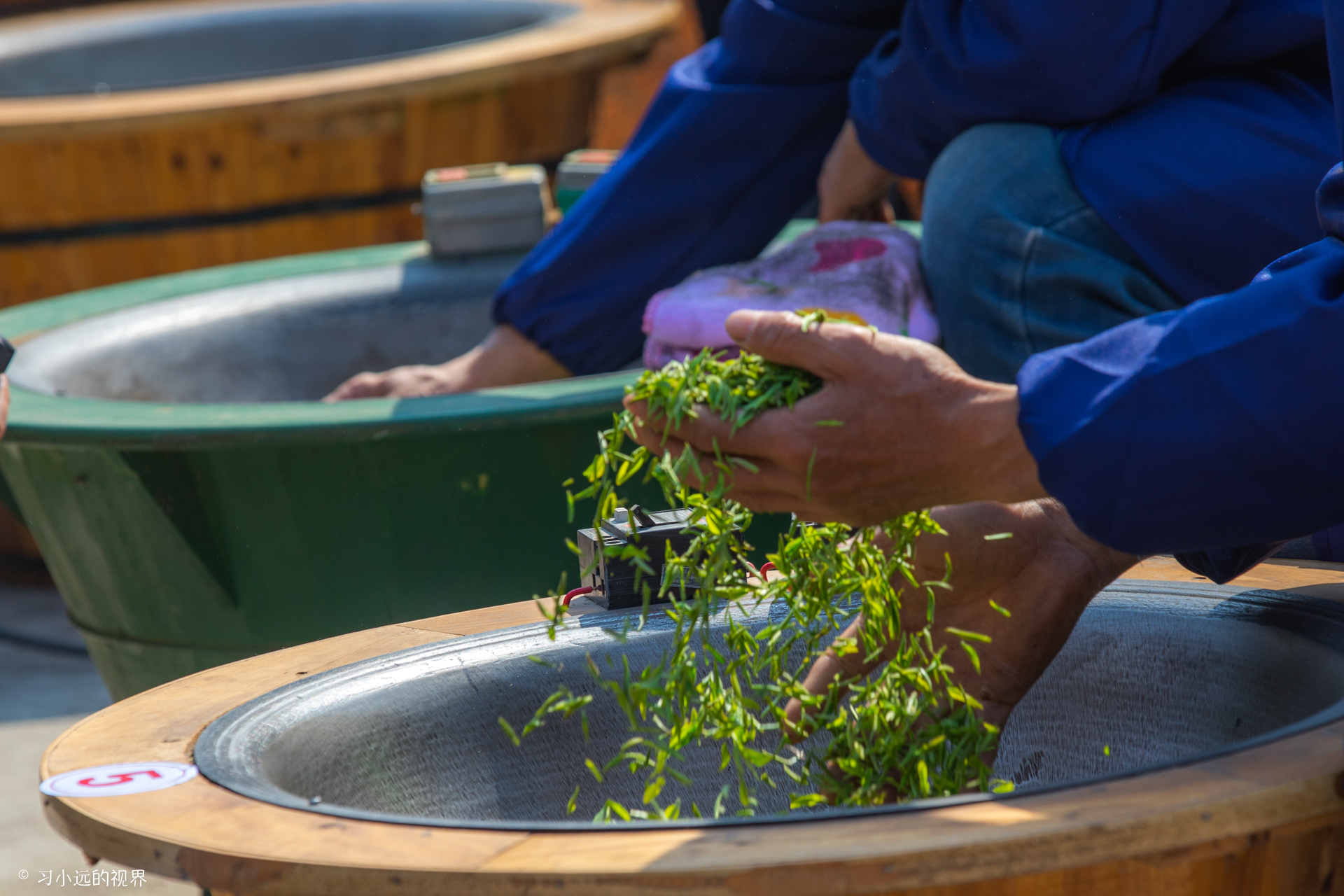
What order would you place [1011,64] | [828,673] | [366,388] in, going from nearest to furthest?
[828,673]
[1011,64]
[366,388]

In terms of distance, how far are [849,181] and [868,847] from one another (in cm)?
128

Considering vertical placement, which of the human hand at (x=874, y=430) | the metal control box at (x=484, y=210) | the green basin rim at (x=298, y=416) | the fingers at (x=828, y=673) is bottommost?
the metal control box at (x=484, y=210)

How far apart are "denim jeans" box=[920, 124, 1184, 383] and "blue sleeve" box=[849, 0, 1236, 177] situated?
0.04m

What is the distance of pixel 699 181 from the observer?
6.31 feet

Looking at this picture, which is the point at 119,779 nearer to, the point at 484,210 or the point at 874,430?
the point at 874,430

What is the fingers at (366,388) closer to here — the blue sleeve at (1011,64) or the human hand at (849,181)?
the human hand at (849,181)

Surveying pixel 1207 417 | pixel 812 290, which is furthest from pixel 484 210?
pixel 1207 417

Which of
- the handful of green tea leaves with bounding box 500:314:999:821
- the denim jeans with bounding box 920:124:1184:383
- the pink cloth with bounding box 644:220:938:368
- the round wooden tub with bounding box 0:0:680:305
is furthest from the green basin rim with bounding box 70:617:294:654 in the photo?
the round wooden tub with bounding box 0:0:680:305

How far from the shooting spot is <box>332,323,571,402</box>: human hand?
2027 mm

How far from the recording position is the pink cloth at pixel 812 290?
1670 millimetres

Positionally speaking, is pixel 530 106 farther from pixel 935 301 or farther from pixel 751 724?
pixel 751 724

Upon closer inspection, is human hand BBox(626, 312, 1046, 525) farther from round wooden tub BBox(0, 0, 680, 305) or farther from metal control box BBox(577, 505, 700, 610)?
round wooden tub BBox(0, 0, 680, 305)

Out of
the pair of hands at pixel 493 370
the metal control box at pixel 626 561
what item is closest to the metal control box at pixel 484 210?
the pair of hands at pixel 493 370

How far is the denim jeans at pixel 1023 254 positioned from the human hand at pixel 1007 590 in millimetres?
398
